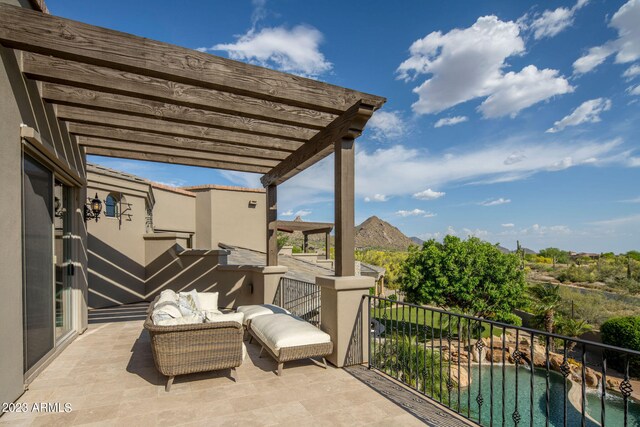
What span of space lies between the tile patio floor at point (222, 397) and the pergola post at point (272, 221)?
262 centimetres

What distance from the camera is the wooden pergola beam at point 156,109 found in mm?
3521

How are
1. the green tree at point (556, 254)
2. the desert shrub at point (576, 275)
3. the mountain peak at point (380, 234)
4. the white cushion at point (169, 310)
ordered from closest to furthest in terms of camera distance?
the white cushion at point (169, 310) → the desert shrub at point (576, 275) → the green tree at point (556, 254) → the mountain peak at point (380, 234)

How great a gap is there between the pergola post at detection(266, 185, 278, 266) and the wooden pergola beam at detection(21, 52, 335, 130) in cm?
274

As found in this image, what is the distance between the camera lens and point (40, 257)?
359 centimetres

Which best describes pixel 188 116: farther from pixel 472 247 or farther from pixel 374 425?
pixel 472 247

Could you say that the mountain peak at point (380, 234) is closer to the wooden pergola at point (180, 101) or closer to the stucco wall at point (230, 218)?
the stucco wall at point (230, 218)

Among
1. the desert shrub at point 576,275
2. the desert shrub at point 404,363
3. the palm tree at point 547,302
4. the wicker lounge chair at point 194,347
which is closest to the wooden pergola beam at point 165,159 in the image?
the wicker lounge chair at point 194,347

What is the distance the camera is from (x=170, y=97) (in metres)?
3.21

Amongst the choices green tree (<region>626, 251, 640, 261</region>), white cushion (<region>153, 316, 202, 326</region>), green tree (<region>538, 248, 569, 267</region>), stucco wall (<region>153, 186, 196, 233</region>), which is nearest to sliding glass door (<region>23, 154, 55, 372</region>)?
white cushion (<region>153, 316, 202, 326</region>)

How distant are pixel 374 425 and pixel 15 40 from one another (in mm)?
4018

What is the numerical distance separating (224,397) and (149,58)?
10.1 feet

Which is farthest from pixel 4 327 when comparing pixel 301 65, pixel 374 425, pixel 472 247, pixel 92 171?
pixel 472 247

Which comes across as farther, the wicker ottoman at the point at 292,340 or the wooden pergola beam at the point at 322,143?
the wooden pergola beam at the point at 322,143

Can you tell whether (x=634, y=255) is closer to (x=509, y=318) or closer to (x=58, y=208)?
(x=509, y=318)
